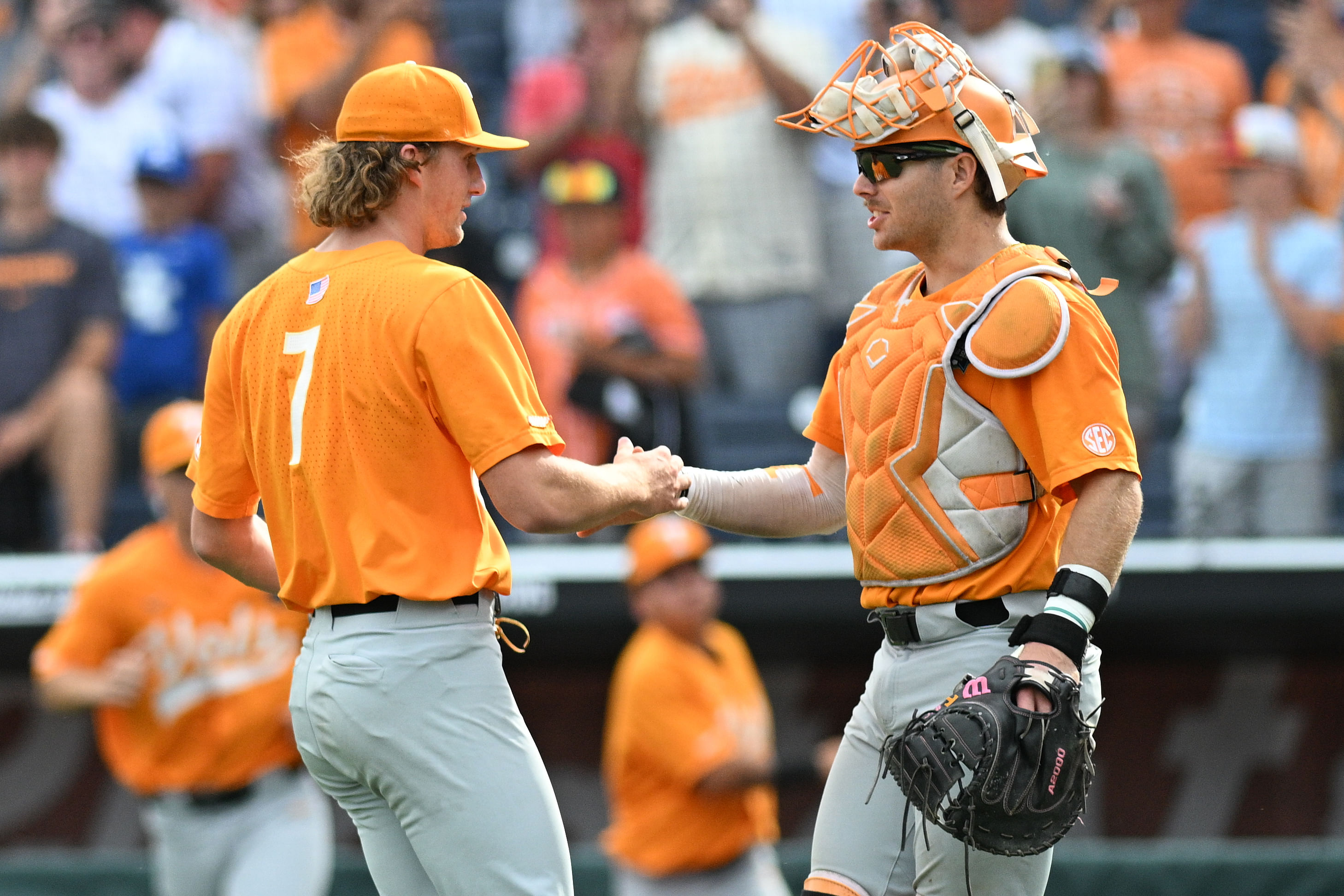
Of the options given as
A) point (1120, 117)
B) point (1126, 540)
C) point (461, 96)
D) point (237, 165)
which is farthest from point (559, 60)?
point (1126, 540)

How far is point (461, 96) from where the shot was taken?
319 cm

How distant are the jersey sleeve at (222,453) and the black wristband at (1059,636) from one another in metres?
1.54

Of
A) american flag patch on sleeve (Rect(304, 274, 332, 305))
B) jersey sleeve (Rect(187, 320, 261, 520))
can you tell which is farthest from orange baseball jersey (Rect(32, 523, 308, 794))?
american flag patch on sleeve (Rect(304, 274, 332, 305))

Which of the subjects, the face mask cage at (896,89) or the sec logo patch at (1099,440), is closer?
the sec logo patch at (1099,440)

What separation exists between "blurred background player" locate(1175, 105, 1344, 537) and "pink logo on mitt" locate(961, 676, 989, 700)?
163 inches

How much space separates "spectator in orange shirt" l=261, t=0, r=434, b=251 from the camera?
7.58m

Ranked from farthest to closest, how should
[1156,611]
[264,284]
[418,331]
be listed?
1. [1156,611]
2. [264,284]
3. [418,331]

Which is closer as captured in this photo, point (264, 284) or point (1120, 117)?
point (264, 284)

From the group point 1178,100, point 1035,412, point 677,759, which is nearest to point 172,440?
point 677,759

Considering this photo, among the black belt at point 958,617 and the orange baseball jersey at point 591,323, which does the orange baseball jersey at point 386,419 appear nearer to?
the black belt at point 958,617

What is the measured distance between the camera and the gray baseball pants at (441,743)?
3.04 metres

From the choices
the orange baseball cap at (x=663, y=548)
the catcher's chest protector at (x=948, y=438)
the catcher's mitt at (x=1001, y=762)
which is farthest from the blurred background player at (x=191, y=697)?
the catcher's mitt at (x=1001, y=762)

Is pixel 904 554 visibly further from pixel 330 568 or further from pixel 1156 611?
pixel 1156 611

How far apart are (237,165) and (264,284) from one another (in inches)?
197
